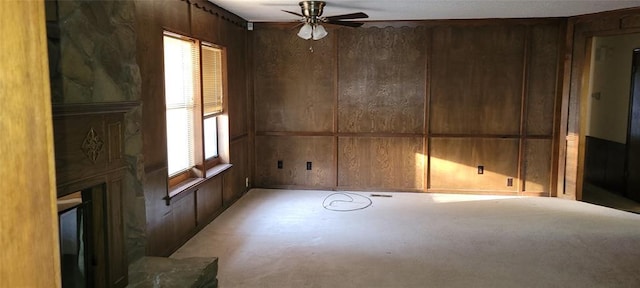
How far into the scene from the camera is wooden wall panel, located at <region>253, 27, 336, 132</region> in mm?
6320

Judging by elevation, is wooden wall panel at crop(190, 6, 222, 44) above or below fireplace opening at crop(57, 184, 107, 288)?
above

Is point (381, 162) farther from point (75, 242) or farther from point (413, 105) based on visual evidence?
point (75, 242)

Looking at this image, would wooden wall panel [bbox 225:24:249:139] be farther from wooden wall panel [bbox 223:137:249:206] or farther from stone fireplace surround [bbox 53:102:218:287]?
stone fireplace surround [bbox 53:102:218:287]

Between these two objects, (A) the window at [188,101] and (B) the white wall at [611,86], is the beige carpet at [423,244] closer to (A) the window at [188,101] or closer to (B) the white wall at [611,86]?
(A) the window at [188,101]

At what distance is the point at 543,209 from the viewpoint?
5566 mm

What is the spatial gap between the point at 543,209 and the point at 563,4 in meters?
2.25

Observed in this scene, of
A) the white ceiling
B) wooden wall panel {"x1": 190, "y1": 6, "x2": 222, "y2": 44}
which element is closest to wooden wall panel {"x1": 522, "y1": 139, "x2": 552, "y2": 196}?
the white ceiling

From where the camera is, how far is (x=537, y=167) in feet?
20.5

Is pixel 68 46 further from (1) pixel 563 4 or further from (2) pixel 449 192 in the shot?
(2) pixel 449 192

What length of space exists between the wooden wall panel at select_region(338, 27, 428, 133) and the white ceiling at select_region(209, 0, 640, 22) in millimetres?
378

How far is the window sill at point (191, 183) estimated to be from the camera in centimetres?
404

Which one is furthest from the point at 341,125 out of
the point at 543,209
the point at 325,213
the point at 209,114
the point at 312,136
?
the point at 543,209

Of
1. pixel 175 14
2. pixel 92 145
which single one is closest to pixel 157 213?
pixel 92 145

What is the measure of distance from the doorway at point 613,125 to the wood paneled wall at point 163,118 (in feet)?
13.9
